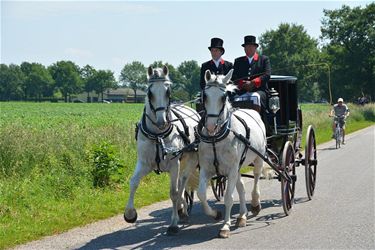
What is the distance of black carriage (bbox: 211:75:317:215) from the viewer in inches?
376

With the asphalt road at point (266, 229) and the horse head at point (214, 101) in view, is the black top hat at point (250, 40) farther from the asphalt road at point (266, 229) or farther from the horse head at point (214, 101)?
the asphalt road at point (266, 229)

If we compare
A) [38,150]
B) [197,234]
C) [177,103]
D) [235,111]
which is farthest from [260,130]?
[38,150]

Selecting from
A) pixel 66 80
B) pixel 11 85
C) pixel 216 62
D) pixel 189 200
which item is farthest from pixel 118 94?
pixel 189 200

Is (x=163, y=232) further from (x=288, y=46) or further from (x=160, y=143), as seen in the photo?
(x=288, y=46)

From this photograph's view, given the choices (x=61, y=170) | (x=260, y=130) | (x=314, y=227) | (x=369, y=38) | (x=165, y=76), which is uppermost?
(x=369, y=38)

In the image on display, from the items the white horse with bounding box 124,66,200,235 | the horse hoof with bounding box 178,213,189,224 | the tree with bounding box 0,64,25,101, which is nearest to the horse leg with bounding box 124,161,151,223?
the white horse with bounding box 124,66,200,235

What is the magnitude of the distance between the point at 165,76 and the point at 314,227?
3123 mm

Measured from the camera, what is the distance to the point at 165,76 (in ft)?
24.5

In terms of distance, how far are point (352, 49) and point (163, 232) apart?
58515 millimetres

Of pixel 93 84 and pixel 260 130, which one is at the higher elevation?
pixel 93 84

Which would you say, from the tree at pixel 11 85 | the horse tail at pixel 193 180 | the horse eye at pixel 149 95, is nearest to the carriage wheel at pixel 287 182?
the horse tail at pixel 193 180

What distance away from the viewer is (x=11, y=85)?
131m

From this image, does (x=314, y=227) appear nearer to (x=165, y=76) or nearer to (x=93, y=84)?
(x=165, y=76)

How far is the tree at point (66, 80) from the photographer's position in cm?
14800
